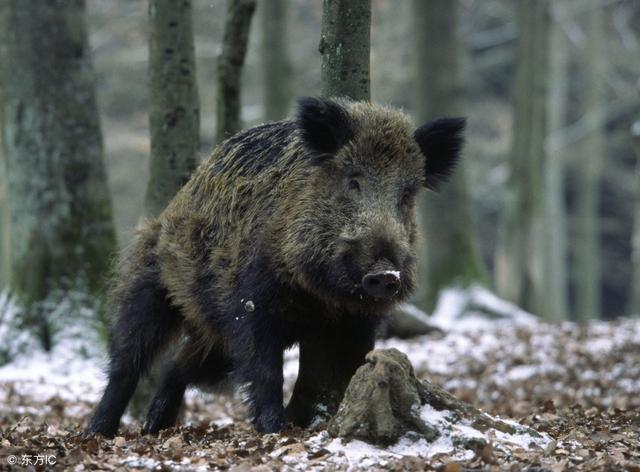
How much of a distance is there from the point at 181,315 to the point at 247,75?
1022 inches

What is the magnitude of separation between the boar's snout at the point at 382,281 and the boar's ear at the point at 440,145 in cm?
139

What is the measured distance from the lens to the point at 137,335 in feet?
25.1

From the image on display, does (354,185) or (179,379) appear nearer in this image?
(354,185)

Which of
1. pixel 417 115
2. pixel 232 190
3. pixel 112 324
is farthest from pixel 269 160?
pixel 417 115

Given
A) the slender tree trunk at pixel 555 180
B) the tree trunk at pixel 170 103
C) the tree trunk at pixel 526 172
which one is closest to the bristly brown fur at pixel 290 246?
the tree trunk at pixel 170 103

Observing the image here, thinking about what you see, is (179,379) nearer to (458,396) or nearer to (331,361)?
(331,361)

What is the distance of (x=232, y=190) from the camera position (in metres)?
7.12

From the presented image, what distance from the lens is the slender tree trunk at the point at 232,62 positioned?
10094 mm

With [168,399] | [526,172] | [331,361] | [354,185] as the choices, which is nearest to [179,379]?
[168,399]

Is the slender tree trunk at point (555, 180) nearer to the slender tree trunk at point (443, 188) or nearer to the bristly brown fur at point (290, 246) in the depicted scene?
the slender tree trunk at point (443, 188)

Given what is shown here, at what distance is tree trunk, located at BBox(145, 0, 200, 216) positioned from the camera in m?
9.10

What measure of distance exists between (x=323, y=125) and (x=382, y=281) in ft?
4.34

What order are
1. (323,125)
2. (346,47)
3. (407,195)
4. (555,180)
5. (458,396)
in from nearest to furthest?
→ (323,125) < (407,195) < (346,47) < (458,396) < (555,180)

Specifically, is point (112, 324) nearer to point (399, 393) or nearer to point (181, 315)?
point (181, 315)
